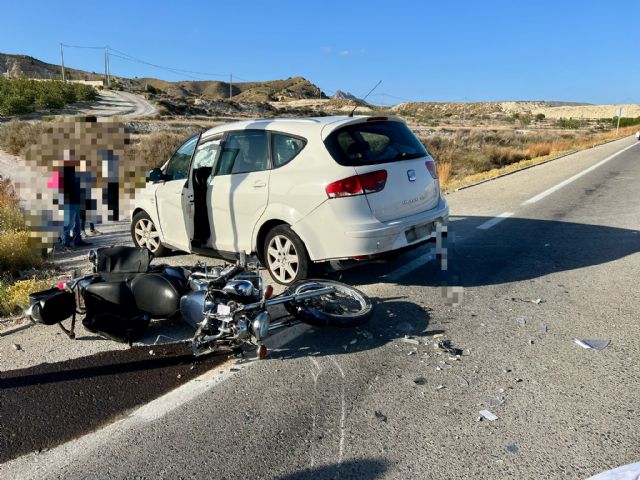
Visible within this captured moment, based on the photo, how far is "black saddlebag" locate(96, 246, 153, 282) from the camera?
4.67 metres

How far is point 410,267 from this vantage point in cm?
645

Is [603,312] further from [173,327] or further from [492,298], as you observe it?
[173,327]

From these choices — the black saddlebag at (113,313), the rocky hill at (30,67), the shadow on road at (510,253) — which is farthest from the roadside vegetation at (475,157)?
the rocky hill at (30,67)

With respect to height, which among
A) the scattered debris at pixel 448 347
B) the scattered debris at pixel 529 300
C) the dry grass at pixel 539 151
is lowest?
the scattered debris at pixel 448 347

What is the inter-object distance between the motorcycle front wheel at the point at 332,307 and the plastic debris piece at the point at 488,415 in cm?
136

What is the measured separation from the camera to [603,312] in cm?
500

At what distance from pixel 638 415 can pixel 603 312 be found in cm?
193

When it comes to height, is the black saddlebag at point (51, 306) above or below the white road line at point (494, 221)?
below

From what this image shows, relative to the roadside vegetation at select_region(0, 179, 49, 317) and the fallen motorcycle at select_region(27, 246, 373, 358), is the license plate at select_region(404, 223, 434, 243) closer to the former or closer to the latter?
the fallen motorcycle at select_region(27, 246, 373, 358)

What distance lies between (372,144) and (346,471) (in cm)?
339

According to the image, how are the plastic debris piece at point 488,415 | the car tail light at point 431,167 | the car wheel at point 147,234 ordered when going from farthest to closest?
the car wheel at point 147,234
the car tail light at point 431,167
the plastic debris piece at point 488,415

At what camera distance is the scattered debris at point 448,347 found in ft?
13.7

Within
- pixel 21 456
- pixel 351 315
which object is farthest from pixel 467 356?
pixel 21 456

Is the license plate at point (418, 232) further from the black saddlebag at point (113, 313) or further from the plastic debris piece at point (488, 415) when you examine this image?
the black saddlebag at point (113, 313)
